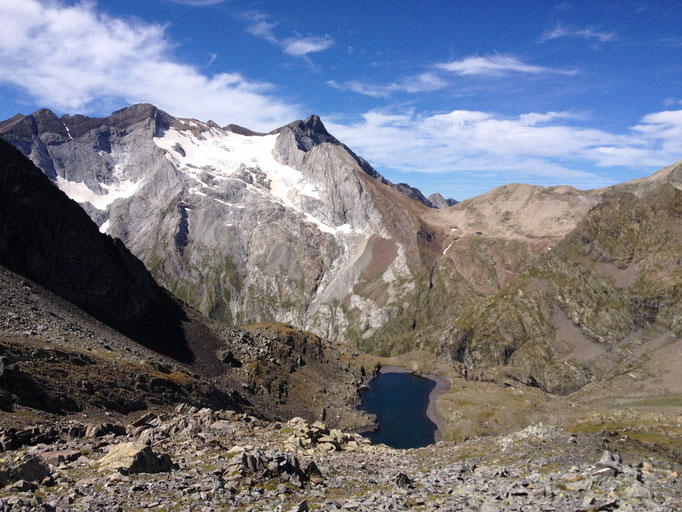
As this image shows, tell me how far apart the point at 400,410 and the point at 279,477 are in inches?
5387

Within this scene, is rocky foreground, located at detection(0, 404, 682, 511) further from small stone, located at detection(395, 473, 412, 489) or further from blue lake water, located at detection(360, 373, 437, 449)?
blue lake water, located at detection(360, 373, 437, 449)

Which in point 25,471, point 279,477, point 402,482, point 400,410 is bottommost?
point 400,410

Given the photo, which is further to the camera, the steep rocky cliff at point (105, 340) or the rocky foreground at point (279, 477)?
the steep rocky cliff at point (105, 340)

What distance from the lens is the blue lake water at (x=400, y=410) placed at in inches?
4970

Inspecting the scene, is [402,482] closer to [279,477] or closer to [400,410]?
[279,477]

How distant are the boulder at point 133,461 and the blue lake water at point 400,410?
100277mm

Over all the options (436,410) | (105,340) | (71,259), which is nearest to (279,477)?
(105,340)

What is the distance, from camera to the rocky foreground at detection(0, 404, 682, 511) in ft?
71.9

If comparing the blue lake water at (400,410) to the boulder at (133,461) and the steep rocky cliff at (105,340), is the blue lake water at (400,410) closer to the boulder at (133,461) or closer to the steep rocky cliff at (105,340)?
the steep rocky cliff at (105,340)

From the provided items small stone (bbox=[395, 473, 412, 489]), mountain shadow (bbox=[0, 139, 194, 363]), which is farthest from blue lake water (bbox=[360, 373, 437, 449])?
small stone (bbox=[395, 473, 412, 489])

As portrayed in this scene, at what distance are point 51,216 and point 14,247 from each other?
551 inches

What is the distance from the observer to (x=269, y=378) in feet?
399

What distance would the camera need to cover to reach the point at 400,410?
156 m

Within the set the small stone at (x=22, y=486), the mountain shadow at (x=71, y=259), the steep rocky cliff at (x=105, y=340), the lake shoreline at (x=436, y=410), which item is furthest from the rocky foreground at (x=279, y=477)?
the lake shoreline at (x=436, y=410)
